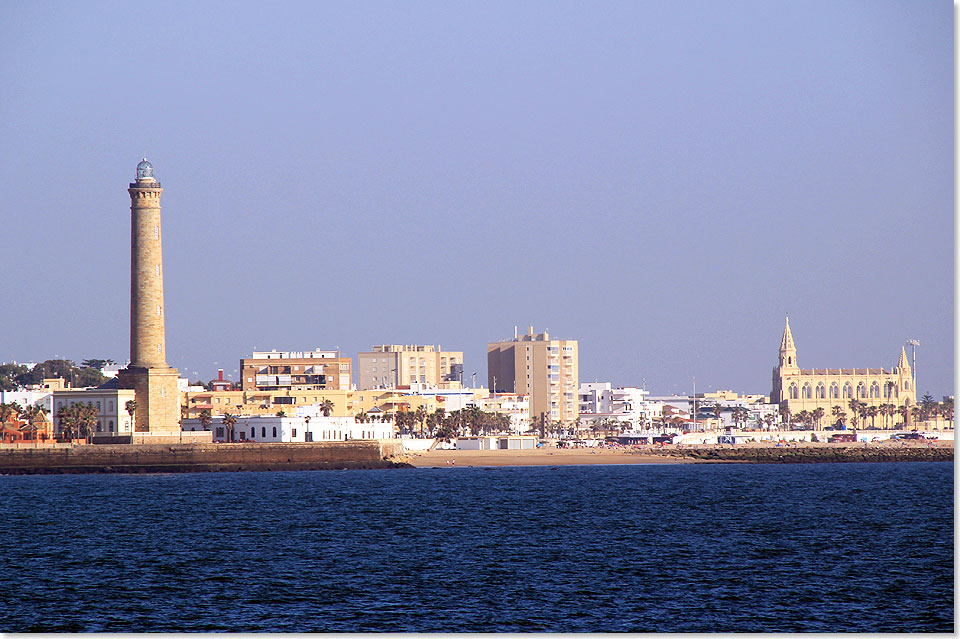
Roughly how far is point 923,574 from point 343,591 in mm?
17963

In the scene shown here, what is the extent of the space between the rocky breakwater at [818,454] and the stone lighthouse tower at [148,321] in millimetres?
61455

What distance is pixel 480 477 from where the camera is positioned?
11281cm

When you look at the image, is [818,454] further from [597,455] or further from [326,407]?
[326,407]

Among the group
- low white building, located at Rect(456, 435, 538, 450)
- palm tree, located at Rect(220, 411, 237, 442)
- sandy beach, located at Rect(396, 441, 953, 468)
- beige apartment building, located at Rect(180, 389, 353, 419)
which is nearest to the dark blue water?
palm tree, located at Rect(220, 411, 237, 442)

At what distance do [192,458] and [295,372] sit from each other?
4622 centimetres

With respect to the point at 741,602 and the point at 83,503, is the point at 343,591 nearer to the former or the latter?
the point at 741,602

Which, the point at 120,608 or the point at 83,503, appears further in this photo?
the point at 83,503

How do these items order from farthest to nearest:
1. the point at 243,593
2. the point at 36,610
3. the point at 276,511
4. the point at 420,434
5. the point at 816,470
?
the point at 420,434 → the point at 816,470 → the point at 276,511 → the point at 243,593 → the point at 36,610

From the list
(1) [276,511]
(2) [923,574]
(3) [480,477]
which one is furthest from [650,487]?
(2) [923,574]

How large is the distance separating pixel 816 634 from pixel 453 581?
13.9 meters

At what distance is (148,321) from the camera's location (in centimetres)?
11294

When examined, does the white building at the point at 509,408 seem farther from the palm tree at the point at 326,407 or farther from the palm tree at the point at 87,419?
the palm tree at the point at 87,419

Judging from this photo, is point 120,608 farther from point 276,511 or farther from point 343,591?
point 276,511

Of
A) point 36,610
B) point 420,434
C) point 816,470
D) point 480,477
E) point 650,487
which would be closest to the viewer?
point 36,610
